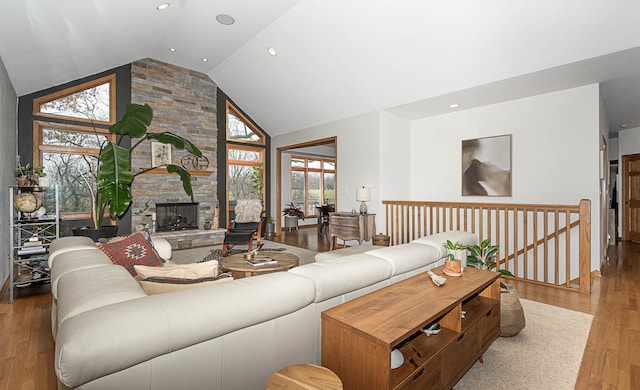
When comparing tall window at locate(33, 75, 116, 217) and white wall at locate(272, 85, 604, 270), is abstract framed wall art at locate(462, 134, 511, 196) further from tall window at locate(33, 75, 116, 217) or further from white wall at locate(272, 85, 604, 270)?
tall window at locate(33, 75, 116, 217)

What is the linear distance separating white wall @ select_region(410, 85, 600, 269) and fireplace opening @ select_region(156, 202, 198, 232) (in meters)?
5.26

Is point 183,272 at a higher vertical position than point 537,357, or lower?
higher

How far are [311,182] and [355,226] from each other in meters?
4.84

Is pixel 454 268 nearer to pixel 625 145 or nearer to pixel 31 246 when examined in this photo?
pixel 31 246

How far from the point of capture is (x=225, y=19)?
4.87 metres

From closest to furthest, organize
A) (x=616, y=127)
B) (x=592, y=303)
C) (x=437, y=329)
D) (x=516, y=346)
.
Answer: (x=437, y=329), (x=516, y=346), (x=592, y=303), (x=616, y=127)

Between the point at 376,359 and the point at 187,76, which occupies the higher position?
the point at 187,76

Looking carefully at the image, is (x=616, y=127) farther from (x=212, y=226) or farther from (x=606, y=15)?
(x=212, y=226)

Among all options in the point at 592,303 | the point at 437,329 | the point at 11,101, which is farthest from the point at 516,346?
the point at 11,101

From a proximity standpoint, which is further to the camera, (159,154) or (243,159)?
(243,159)

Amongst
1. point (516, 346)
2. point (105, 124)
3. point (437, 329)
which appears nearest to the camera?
point (437, 329)

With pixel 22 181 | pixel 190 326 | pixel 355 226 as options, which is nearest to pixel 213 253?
pixel 355 226

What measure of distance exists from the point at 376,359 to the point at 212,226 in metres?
6.60

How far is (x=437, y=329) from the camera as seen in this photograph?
174 cm
